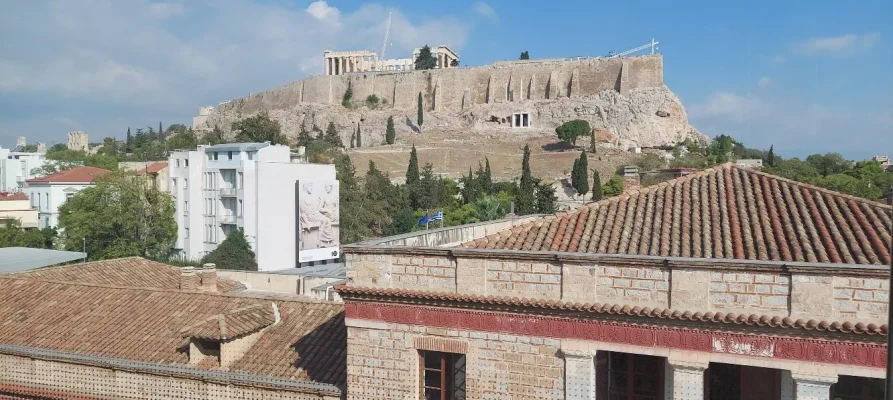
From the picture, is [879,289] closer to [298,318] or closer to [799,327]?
[799,327]

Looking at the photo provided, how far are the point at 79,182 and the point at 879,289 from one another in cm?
6186

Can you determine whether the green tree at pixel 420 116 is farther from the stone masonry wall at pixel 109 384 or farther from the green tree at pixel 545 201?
the stone masonry wall at pixel 109 384

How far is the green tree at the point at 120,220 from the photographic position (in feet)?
150

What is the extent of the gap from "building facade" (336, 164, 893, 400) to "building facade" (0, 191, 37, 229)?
5889 centimetres

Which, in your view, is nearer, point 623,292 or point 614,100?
point 623,292

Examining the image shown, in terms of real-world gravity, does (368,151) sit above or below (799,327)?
above

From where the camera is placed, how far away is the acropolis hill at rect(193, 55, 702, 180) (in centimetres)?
9756

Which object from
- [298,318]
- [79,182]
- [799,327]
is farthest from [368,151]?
[799,327]

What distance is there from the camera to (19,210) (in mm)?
59594

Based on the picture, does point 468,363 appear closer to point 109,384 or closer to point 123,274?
point 109,384

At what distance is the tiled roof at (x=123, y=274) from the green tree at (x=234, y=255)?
20131 millimetres

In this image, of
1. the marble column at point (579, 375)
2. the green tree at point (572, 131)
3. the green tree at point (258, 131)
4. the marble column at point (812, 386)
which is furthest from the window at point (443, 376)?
the green tree at point (572, 131)

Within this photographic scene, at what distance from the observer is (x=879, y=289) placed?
811cm

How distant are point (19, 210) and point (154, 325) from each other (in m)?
54.3
